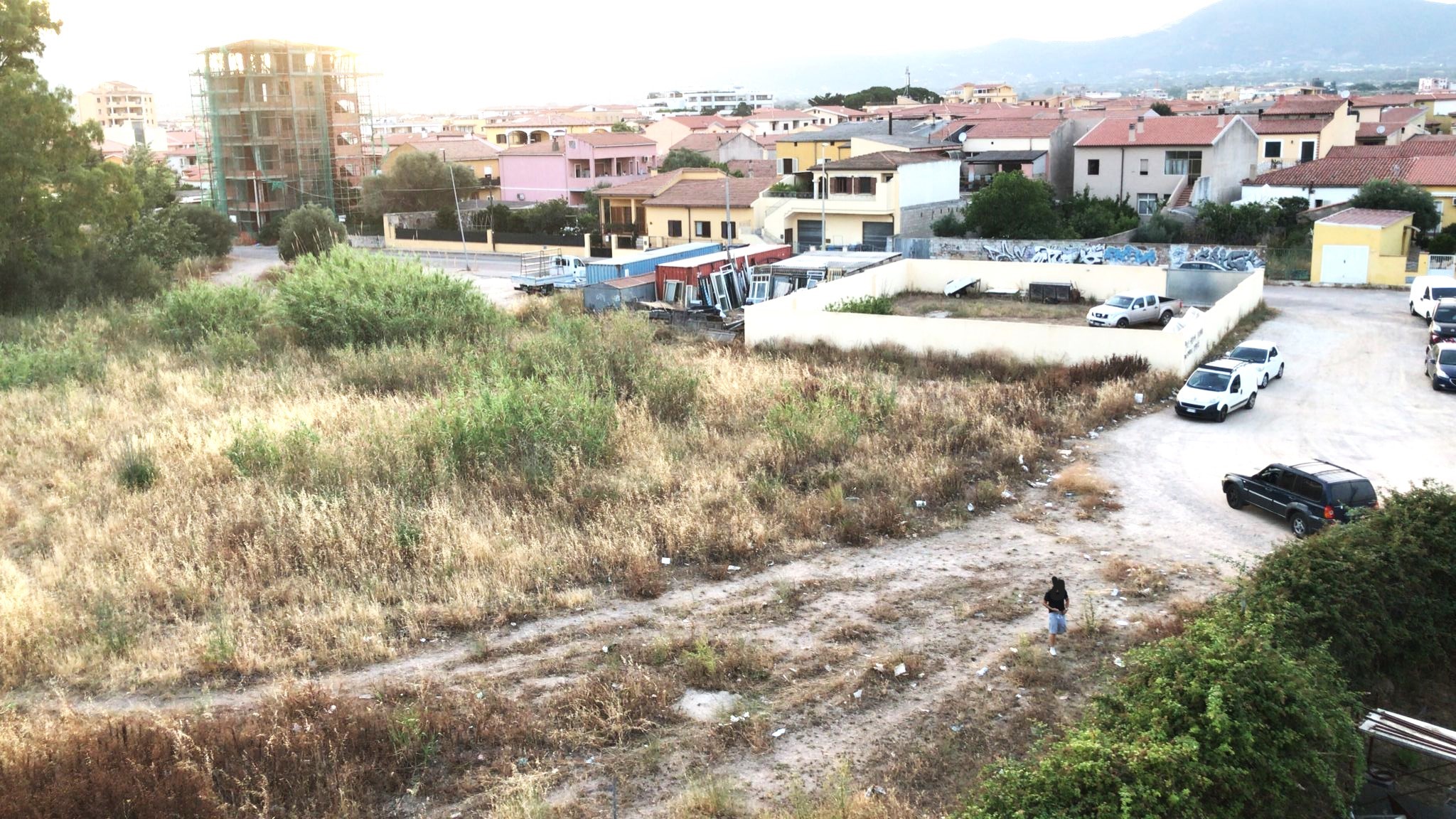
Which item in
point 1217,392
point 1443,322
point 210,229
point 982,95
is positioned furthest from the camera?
point 982,95

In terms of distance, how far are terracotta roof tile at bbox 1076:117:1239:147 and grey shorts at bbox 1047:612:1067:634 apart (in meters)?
43.6

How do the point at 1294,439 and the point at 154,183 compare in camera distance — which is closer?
the point at 1294,439

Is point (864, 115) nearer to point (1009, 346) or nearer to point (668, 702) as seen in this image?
point (1009, 346)

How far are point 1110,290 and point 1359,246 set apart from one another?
8839 mm

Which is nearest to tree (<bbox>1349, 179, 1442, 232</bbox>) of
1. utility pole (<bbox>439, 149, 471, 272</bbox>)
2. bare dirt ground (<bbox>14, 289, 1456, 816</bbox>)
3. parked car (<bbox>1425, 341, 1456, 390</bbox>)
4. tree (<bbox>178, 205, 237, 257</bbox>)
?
parked car (<bbox>1425, 341, 1456, 390</bbox>)

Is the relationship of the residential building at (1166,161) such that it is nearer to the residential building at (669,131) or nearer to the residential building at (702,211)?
the residential building at (702,211)

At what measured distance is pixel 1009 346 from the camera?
83.0 feet

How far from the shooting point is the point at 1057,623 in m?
11.5

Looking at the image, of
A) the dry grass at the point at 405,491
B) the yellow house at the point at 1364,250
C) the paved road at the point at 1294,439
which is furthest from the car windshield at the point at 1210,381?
the yellow house at the point at 1364,250

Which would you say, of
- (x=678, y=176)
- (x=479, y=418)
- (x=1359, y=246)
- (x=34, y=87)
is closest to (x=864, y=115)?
(x=678, y=176)

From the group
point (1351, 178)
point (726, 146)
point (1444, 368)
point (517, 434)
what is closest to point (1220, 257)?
point (1351, 178)

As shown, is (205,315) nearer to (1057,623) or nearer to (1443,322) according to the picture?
(1057,623)

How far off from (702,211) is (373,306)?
25414 millimetres

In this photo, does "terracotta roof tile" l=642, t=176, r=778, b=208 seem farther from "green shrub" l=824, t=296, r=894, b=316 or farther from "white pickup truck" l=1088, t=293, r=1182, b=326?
"white pickup truck" l=1088, t=293, r=1182, b=326
